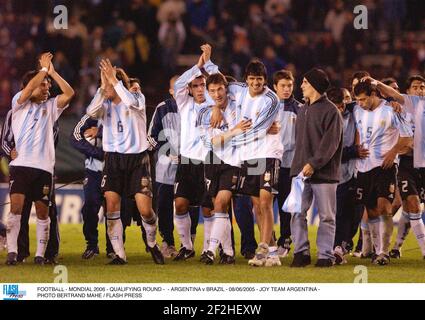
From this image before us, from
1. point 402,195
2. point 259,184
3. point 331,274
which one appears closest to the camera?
point 331,274

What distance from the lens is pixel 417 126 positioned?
41.6 ft

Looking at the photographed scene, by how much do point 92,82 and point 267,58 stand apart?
3.10 meters

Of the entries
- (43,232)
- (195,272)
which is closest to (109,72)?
(43,232)

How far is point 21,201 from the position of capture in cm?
1175

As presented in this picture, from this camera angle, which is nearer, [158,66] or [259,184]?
[259,184]

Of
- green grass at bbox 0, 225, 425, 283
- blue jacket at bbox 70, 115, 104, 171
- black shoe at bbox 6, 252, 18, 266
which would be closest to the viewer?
green grass at bbox 0, 225, 425, 283

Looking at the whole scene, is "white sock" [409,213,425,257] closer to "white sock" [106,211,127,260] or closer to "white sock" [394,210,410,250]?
"white sock" [394,210,410,250]

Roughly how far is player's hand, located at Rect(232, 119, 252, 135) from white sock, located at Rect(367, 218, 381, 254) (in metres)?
1.72

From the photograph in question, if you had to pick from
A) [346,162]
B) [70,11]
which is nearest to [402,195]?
[346,162]

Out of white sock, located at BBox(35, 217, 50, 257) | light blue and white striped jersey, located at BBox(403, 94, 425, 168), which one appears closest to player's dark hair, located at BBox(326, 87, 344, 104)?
light blue and white striped jersey, located at BBox(403, 94, 425, 168)

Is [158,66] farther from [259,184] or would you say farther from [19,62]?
[259,184]

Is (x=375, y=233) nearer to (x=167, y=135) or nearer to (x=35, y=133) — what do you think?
(x=167, y=135)

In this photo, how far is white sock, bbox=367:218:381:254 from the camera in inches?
484

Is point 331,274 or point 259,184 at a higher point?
point 259,184
